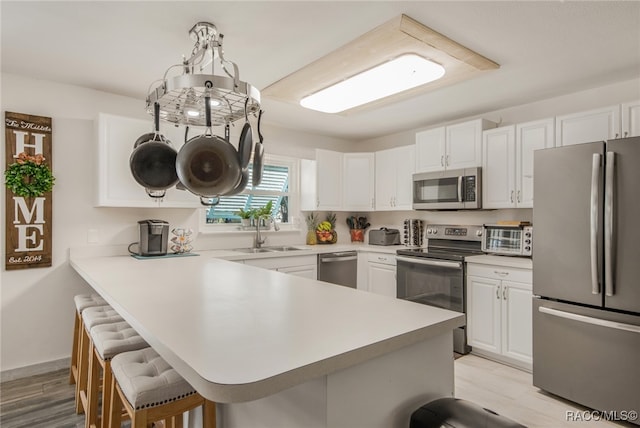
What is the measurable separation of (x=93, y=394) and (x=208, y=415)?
35.3 inches

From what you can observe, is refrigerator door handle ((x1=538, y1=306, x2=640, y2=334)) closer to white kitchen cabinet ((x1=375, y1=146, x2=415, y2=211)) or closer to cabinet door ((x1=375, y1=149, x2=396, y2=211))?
white kitchen cabinet ((x1=375, y1=146, x2=415, y2=211))

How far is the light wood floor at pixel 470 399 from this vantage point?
2.20 meters

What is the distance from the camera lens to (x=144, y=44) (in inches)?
87.4

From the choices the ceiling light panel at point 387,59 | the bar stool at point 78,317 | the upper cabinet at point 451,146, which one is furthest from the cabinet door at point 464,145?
the bar stool at point 78,317

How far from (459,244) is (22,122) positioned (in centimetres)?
405

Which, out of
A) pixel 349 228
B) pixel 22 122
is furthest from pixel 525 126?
pixel 22 122

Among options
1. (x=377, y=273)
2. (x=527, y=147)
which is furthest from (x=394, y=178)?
(x=527, y=147)

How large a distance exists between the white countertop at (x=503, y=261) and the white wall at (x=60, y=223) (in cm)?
309

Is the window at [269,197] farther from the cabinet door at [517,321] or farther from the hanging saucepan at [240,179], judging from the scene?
the cabinet door at [517,321]

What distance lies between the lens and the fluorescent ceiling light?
232 centimetres

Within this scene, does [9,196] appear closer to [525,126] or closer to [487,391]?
[487,391]

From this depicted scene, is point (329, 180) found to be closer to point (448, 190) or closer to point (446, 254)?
point (448, 190)

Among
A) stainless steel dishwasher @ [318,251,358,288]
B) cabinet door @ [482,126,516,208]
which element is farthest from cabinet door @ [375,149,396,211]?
cabinet door @ [482,126,516,208]

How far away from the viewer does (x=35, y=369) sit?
2820 millimetres
